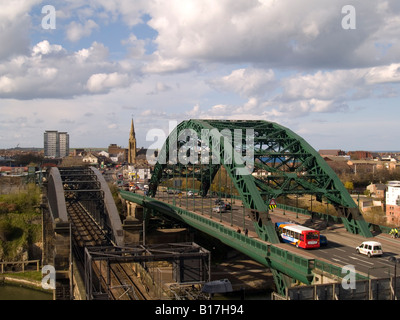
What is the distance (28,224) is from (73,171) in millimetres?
15190

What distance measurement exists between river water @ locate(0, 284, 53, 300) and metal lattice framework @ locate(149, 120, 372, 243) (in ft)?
→ 84.0

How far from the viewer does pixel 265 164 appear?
159ft

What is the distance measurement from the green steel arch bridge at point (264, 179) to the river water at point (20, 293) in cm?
1917

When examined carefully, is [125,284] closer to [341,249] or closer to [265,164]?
[341,249]

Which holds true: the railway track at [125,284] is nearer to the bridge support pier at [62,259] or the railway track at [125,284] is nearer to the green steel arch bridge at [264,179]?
the bridge support pier at [62,259]

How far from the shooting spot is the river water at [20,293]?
5797 cm

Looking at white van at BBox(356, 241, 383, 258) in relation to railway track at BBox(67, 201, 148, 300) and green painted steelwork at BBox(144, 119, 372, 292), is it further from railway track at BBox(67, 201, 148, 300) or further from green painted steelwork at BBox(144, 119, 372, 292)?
railway track at BBox(67, 201, 148, 300)

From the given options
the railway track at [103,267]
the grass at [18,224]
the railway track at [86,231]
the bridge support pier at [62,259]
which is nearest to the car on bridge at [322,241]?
the railway track at [103,267]

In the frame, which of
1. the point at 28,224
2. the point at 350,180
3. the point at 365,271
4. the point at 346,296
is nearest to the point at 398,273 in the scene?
the point at 365,271

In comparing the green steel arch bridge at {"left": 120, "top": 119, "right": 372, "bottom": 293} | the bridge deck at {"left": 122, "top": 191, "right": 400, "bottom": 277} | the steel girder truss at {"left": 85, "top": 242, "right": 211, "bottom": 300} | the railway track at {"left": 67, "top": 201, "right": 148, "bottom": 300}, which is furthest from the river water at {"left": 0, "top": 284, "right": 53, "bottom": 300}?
the steel girder truss at {"left": 85, "top": 242, "right": 211, "bottom": 300}

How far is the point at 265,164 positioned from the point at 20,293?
37.4 m

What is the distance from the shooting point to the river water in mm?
57969

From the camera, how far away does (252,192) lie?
4066 centimetres

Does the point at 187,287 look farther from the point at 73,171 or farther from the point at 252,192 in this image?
the point at 73,171
